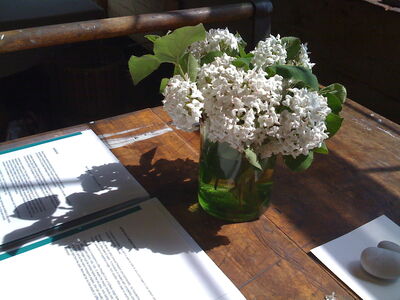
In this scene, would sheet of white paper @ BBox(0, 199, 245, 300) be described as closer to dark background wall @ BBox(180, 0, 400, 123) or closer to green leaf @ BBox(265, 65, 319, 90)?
green leaf @ BBox(265, 65, 319, 90)

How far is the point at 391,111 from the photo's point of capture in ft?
6.32

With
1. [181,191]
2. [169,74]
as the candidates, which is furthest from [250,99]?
[169,74]

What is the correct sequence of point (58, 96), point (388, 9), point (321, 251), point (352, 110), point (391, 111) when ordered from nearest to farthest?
point (321, 251) < point (352, 110) < point (388, 9) < point (391, 111) < point (58, 96)

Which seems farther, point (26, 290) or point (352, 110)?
point (352, 110)

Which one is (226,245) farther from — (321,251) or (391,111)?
(391,111)

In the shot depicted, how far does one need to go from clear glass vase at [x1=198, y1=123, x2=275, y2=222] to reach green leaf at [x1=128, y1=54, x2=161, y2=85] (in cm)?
13

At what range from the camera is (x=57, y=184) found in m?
0.89

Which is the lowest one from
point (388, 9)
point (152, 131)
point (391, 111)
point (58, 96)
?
point (58, 96)

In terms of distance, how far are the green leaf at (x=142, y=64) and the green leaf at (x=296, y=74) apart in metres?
0.19

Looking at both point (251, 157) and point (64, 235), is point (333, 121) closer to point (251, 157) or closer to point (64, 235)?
point (251, 157)

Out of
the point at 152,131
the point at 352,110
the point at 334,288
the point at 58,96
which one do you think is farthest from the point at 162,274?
the point at 58,96

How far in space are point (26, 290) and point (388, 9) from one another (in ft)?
5.61

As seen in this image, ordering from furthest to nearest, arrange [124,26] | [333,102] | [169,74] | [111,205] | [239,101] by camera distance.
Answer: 1. [169,74]
2. [124,26]
3. [111,205]
4. [333,102]
5. [239,101]

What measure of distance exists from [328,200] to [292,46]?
0.34 m
